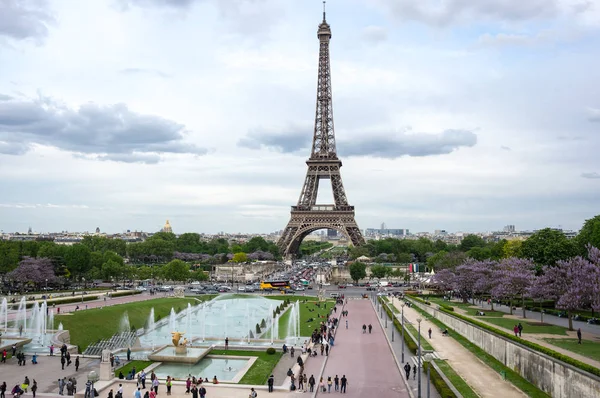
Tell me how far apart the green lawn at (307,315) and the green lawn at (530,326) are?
15001mm

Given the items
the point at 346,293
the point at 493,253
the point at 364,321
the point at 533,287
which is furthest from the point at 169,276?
the point at 533,287

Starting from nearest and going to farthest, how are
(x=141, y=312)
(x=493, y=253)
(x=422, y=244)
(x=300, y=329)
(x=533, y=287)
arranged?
1. (x=533, y=287)
2. (x=300, y=329)
3. (x=141, y=312)
4. (x=493, y=253)
5. (x=422, y=244)

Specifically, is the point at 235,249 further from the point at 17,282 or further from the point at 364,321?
the point at 364,321

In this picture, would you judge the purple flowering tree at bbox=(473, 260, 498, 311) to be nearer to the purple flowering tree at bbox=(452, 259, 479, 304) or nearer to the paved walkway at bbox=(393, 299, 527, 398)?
the purple flowering tree at bbox=(452, 259, 479, 304)

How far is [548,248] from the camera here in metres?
56.6

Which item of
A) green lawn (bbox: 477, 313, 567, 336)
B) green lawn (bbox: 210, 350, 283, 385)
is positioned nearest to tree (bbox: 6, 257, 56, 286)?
green lawn (bbox: 210, 350, 283, 385)

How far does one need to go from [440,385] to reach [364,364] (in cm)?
799

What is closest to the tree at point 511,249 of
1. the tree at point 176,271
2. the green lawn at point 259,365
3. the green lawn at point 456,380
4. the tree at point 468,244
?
the tree at point 468,244

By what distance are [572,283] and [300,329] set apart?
73.6 feet

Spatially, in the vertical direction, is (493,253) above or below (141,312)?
above

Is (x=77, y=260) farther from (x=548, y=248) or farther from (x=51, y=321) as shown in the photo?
(x=548, y=248)

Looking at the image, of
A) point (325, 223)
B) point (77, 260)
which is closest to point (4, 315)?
point (77, 260)

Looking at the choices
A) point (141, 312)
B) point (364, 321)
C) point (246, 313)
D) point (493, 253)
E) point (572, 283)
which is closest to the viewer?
point (572, 283)

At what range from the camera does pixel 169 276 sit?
8806 centimetres
